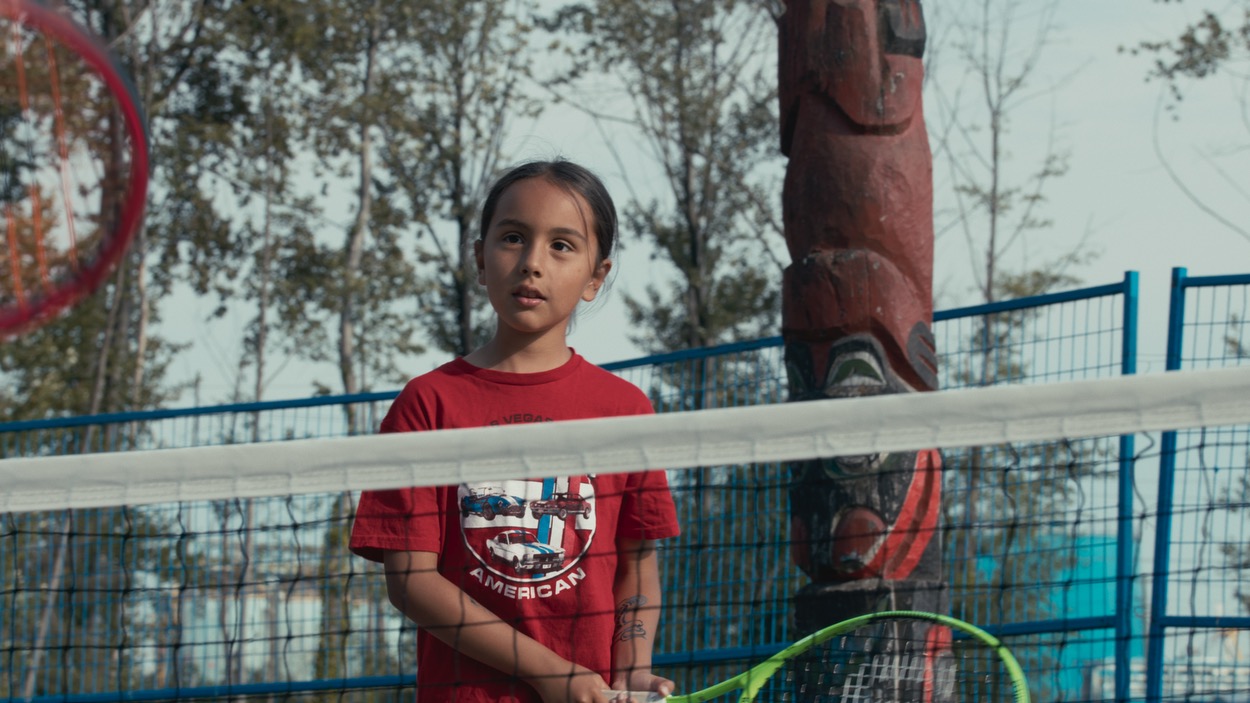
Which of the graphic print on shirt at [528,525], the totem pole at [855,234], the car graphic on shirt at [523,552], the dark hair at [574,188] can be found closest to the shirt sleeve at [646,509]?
the graphic print on shirt at [528,525]

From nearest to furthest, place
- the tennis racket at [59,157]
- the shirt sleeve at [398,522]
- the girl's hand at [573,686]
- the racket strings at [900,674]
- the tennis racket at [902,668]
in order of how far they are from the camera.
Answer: the girl's hand at [573,686] < the shirt sleeve at [398,522] < the tennis racket at [902,668] < the racket strings at [900,674] < the tennis racket at [59,157]

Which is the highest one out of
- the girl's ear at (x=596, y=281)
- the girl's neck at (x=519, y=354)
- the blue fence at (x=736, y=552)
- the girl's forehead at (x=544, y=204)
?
the girl's forehead at (x=544, y=204)

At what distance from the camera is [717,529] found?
623 cm

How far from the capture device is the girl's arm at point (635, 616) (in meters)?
2.69

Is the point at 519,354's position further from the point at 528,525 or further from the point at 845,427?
the point at 845,427

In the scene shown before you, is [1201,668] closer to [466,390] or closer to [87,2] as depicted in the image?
[466,390]

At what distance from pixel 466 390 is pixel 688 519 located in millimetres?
3495

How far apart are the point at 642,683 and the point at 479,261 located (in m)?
0.92

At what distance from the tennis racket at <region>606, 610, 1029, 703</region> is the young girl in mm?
433

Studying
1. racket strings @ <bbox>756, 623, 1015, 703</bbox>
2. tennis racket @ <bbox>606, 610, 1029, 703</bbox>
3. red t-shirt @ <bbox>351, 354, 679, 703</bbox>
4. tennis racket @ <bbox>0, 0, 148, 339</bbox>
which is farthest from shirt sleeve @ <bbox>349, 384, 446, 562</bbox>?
tennis racket @ <bbox>0, 0, 148, 339</bbox>

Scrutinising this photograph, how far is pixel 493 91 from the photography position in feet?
72.2

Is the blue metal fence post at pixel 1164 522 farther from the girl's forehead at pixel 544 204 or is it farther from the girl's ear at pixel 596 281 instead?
the girl's forehead at pixel 544 204

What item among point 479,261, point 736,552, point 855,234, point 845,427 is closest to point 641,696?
point 845,427

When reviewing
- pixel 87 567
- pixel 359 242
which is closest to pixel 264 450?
pixel 87 567
